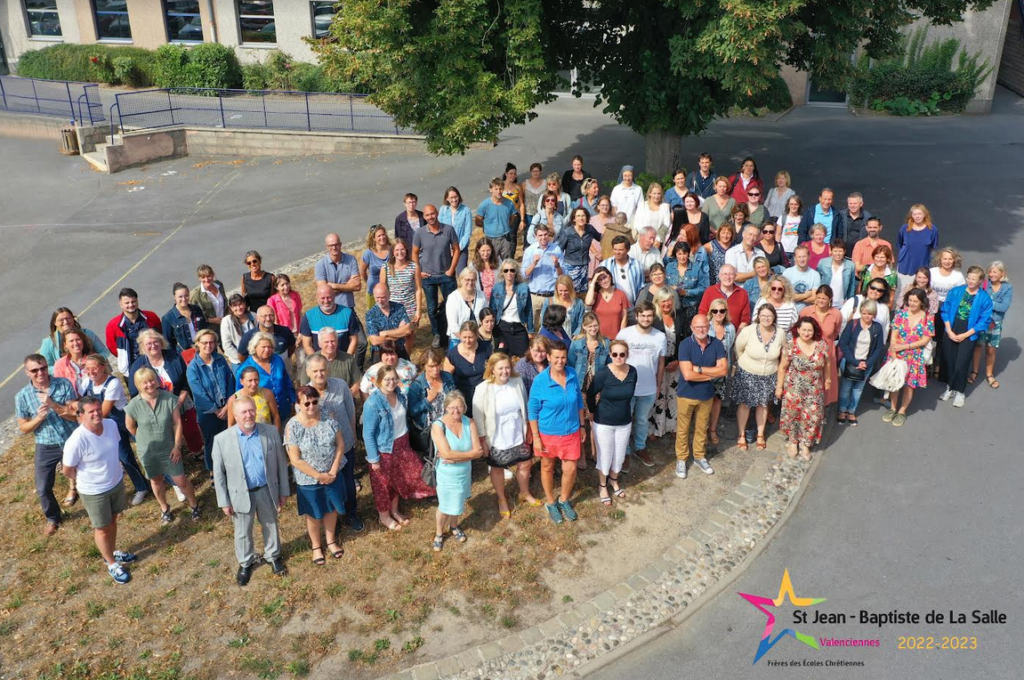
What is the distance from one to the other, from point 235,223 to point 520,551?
1146 cm

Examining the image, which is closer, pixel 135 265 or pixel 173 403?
pixel 173 403

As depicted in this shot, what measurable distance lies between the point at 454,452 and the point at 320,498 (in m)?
1.19

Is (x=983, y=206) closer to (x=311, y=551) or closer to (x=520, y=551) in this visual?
(x=520, y=551)

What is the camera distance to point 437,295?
415 inches

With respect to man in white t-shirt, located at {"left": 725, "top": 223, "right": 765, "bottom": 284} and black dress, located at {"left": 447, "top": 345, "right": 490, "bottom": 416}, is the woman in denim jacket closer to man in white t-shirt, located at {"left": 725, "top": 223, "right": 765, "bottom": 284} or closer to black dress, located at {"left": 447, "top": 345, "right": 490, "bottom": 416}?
black dress, located at {"left": 447, "top": 345, "right": 490, "bottom": 416}

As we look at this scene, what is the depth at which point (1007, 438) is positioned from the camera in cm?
862

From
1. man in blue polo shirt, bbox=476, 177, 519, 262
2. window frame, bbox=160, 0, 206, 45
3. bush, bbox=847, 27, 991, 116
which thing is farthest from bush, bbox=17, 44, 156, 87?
bush, bbox=847, 27, 991, 116

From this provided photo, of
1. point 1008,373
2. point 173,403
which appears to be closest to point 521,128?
point 1008,373

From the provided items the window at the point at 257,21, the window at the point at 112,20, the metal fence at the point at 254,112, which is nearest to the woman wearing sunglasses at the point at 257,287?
the metal fence at the point at 254,112

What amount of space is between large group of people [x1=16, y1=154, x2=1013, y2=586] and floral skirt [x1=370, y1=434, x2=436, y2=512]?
2cm

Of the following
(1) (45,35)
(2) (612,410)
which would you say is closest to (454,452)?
(2) (612,410)

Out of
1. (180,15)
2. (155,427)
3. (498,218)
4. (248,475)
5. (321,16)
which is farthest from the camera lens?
(180,15)

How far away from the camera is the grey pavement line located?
612 centimetres

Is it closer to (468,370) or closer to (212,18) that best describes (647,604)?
(468,370)
